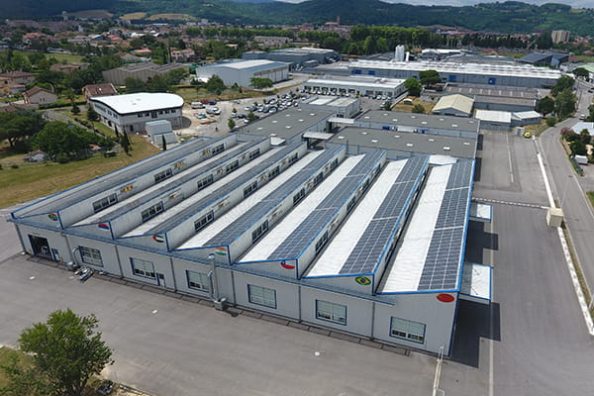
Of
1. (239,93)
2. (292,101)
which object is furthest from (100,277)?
(239,93)

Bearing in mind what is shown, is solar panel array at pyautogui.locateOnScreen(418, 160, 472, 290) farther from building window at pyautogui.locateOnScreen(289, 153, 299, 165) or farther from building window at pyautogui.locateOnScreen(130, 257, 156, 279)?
building window at pyautogui.locateOnScreen(130, 257, 156, 279)

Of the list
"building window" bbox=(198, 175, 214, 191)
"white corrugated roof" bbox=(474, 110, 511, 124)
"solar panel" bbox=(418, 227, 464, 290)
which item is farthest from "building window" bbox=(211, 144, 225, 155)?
"white corrugated roof" bbox=(474, 110, 511, 124)

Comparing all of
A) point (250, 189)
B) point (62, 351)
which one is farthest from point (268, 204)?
point (62, 351)

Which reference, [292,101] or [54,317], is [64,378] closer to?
[54,317]

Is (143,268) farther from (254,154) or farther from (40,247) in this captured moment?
(254,154)

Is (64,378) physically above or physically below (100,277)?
above
